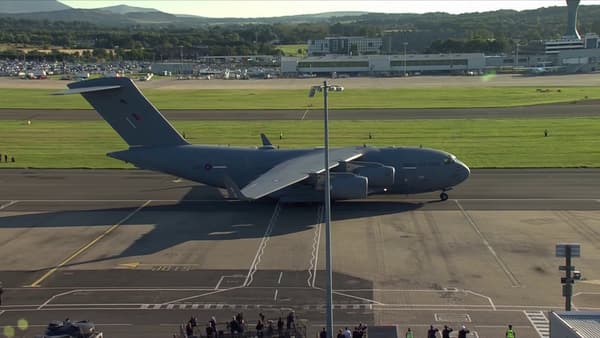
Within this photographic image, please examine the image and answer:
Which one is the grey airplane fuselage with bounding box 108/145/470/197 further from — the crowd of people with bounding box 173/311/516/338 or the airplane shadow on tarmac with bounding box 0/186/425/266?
the crowd of people with bounding box 173/311/516/338

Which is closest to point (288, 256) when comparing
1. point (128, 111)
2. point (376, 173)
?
point (376, 173)

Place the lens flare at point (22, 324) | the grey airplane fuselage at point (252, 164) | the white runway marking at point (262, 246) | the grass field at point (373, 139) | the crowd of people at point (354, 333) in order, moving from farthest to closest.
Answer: the grass field at point (373, 139), the grey airplane fuselage at point (252, 164), the white runway marking at point (262, 246), the lens flare at point (22, 324), the crowd of people at point (354, 333)

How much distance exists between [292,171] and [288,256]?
921 cm

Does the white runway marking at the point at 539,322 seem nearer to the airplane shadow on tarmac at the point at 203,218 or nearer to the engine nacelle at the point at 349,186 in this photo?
the airplane shadow on tarmac at the point at 203,218

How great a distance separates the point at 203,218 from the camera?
A: 4606 cm

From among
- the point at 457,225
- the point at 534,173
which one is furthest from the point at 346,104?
the point at 457,225

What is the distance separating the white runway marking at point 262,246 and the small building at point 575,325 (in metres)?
16.1

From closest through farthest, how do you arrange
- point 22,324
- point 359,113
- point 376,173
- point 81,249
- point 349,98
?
point 22,324 → point 81,249 → point 376,173 → point 359,113 → point 349,98

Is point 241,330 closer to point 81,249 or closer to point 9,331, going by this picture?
point 9,331

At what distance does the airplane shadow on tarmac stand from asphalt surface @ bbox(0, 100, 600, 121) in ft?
162

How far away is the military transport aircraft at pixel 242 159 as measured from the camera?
47.8 m

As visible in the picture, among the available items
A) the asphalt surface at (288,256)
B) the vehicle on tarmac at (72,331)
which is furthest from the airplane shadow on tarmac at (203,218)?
the vehicle on tarmac at (72,331)

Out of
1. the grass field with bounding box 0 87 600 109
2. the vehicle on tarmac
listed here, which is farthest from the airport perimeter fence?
the grass field with bounding box 0 87 600 109

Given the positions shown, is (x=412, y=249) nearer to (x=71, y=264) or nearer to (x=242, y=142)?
(x=71, y=264)
